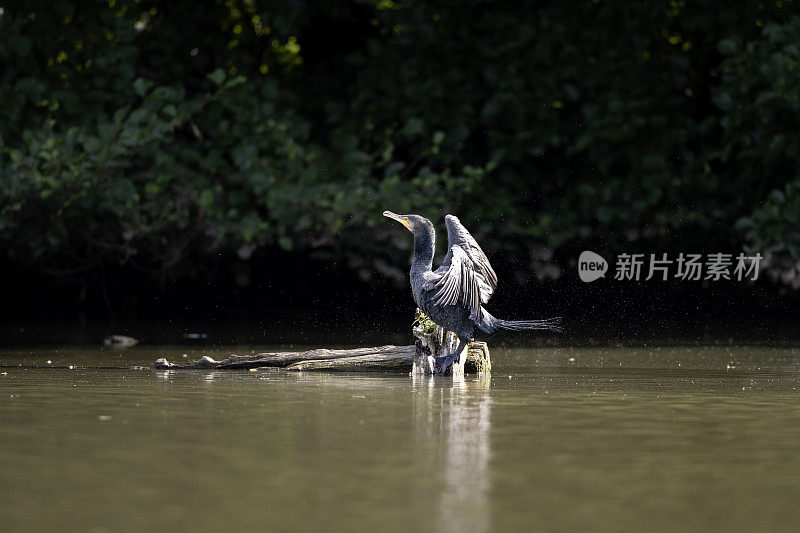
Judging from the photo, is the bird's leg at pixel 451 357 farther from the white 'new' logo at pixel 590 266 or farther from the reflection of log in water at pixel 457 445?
the white 'new' logo at pixel 590 266

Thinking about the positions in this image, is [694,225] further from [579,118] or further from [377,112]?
[377,112]

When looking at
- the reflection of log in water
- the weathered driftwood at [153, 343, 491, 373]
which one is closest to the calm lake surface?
the reflection of log in water

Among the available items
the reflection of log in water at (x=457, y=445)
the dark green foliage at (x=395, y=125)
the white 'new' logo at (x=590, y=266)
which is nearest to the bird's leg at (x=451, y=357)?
the reflection of log in water at (x=457, y=445)

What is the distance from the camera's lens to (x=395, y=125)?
18391 mm

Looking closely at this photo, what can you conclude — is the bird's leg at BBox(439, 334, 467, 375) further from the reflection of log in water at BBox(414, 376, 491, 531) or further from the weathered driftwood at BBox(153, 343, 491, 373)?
the reflection of log in water at BBox(414, 376, 491, 531)

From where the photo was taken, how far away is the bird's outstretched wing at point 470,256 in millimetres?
10258

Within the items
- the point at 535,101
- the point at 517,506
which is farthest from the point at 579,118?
the point at 517,506

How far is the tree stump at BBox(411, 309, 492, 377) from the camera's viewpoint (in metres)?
10.5

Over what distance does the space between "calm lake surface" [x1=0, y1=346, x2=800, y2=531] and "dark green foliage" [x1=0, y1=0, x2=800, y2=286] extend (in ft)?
21.0

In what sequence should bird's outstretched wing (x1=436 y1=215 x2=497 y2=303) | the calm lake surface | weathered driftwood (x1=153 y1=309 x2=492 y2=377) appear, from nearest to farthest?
the calm lake surface, bird's outstretched wing (x1=436 y1=215 x2=497 y2=303), weathered driftwood (x1=153 y1=309 x2=492 y2=377)

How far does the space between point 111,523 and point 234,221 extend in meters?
12.4

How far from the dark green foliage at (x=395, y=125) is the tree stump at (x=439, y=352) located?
19.6 feet

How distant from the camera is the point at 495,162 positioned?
1730 cm

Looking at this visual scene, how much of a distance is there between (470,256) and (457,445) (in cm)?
380
